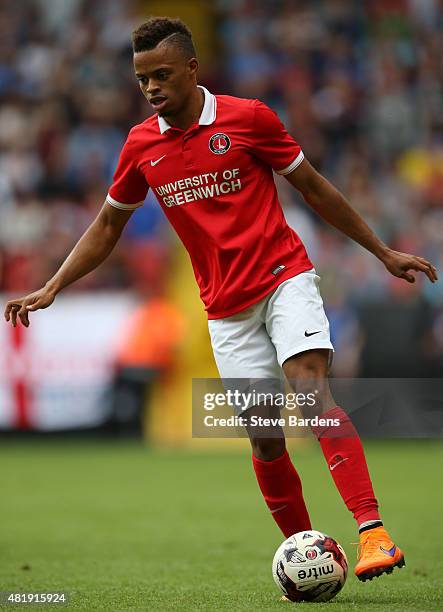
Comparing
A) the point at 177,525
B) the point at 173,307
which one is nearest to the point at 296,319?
the point at 177,525

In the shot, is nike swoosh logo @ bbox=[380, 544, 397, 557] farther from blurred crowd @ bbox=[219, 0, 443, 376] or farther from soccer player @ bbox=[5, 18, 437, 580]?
blurred crowd @ bbox=[219, 0, 443, 376]

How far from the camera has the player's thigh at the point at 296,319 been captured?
5.28 m

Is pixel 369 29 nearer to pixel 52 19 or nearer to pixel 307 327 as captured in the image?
pixel 52 19

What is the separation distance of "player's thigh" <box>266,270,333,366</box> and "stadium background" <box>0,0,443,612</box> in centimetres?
108

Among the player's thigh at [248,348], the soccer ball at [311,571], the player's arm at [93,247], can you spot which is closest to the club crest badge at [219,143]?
the player's arm at [93,247]

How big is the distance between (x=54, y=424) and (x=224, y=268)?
8.28 meters

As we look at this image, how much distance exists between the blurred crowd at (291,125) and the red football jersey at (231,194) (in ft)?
24.7

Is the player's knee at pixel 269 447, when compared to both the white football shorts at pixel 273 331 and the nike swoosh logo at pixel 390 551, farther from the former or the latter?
the nike swoosh logo at pixel 390 551

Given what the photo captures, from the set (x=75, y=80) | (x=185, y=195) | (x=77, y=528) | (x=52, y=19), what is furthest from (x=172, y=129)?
(x=52, y=19)

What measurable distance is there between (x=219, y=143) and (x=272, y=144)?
23cm

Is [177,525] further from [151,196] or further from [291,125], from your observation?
[291,125]

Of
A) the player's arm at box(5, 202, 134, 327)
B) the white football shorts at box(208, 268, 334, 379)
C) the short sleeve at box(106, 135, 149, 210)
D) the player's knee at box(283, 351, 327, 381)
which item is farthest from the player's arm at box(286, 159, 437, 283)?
the player's arm at box(5, 202, 134, 327)

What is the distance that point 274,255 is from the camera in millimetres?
5441

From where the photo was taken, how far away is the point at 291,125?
16.2 metres
